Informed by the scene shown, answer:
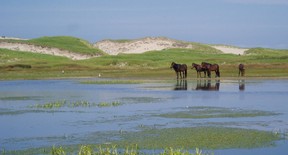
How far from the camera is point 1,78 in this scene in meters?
56.4

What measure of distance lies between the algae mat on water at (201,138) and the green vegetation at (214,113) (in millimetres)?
3332

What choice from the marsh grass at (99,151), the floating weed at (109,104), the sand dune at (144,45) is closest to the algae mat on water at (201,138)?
the marsh grass at (99,151)

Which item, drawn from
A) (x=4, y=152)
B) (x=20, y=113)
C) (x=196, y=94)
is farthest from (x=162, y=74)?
(x=4, y=152)

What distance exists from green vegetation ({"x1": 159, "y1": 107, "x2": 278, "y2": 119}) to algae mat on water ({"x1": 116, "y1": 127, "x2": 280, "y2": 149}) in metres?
3.33

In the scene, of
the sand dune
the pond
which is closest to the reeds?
the pond

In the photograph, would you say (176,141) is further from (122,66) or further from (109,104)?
(122,66)

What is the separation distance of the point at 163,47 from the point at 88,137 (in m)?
94.8

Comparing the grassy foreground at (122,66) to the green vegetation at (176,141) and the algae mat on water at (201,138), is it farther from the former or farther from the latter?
the green vegetation at (176,141)

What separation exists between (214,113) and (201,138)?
6085 mm

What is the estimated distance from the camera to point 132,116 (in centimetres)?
2203

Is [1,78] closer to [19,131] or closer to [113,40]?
[19,131]

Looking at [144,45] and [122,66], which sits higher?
[144,45]

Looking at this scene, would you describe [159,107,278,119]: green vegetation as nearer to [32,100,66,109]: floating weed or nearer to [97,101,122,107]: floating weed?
[97,101,122,107]: floating weed

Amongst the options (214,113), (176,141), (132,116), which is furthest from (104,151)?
(214,113)
